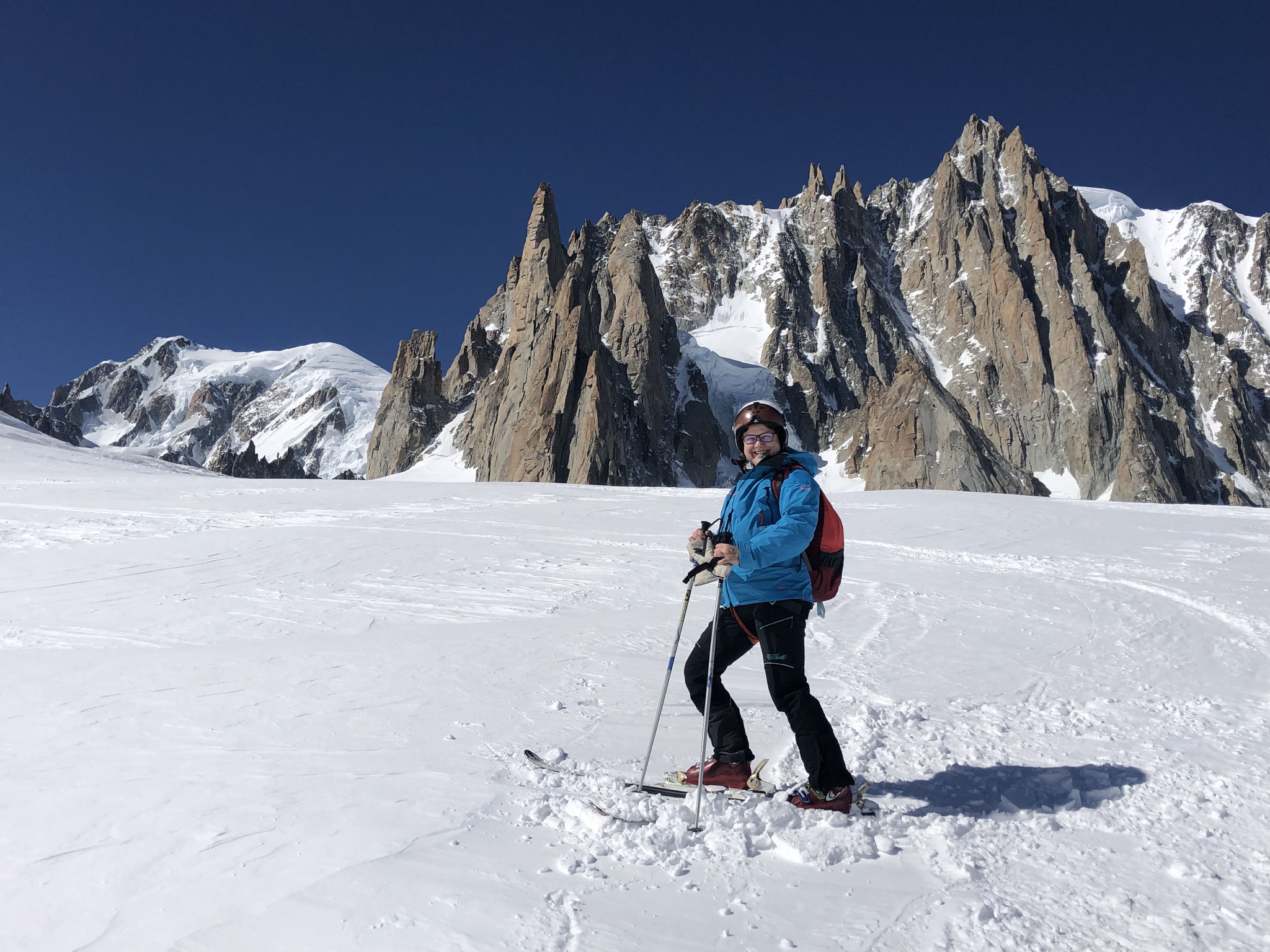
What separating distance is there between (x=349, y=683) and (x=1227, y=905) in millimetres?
4755

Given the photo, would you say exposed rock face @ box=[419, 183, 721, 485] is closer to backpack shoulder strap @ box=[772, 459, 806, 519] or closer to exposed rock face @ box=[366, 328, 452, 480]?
exposed rock face @ box=[366, 328, 452, 480]

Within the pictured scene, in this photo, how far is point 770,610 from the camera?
343 centimetres

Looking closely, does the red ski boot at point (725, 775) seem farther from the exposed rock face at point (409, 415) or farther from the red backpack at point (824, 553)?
the exposed rock face at point (409, 415)

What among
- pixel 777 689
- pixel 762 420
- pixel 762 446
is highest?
pixel 762 420

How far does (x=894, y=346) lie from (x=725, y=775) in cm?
14763

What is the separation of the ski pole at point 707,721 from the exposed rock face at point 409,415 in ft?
332

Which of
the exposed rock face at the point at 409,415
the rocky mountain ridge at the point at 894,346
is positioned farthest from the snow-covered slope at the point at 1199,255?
the exposed rock face at the point at 409,415

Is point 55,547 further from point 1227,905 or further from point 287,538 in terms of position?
point 1227,905

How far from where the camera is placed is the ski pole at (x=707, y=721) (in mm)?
3111

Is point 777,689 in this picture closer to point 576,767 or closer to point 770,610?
point 770,610

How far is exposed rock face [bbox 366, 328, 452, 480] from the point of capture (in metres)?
103

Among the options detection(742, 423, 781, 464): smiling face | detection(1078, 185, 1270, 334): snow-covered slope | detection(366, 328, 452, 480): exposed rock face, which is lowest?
detection(742, 423, 781, 464): smiling face

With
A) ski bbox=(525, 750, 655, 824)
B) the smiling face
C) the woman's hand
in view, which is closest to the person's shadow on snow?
ski bbox=(525, 750, 655, 824)

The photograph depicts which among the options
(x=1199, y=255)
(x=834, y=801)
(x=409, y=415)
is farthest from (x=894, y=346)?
(x=834, y=801)
